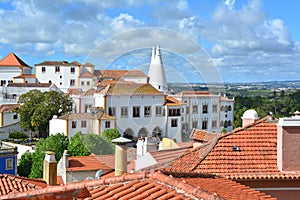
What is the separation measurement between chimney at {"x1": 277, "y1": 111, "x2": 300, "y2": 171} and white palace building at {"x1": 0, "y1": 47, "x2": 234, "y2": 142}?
1.79 metres

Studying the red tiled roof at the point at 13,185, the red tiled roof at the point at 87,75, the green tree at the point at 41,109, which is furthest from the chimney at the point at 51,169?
the green tree at the point at 41,109

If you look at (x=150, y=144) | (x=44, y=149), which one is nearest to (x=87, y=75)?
(x=44, y=149)

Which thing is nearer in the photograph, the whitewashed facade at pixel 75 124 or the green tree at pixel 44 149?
the green tree at pixel 44 149

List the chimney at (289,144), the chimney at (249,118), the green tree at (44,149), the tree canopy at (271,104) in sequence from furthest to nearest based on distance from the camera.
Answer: the tree canopy at (271,104)
the green tree at (44,149)
the chimney at (249,118)
the chimney at (289,144)

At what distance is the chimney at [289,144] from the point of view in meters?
7.62

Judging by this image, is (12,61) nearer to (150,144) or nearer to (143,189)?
(150,144)

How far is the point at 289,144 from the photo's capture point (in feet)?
25.1

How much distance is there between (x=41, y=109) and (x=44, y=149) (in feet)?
37.8

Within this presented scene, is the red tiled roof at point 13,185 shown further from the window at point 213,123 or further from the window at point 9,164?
the window at point 9,164

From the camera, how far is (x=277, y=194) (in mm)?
7383

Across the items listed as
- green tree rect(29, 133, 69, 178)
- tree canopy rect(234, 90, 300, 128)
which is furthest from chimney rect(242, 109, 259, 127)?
tree canopy rect(234, 90, 300, 128)

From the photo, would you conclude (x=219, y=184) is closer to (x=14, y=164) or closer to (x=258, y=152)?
(x=258, y=152)

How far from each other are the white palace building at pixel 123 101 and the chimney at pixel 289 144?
1787mm

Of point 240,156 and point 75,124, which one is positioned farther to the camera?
point 75,124
